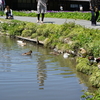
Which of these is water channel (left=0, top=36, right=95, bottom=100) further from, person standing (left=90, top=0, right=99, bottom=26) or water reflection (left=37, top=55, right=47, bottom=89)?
person standing (left=90, top=0, right=99, bottom=26)

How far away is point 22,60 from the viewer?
12.7 m

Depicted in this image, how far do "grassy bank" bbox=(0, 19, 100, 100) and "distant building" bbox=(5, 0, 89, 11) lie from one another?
26.2 m

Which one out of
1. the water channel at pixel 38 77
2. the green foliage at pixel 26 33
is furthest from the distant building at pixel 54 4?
the water channel at pixel 38 77

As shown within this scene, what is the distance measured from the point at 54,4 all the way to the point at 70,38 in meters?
33.1

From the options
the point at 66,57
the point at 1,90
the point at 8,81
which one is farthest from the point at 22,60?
the point at 1,90

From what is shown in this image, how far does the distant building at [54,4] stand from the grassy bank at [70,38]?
26.2 meters

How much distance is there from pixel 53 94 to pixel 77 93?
0.49 m

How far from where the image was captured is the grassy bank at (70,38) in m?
10.7

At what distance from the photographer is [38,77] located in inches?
399

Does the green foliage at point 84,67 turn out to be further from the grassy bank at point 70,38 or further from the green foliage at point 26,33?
the green foliage at point 26,33

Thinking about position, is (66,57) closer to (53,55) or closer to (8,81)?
(53,55)

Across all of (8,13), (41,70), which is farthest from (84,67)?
(8,13)

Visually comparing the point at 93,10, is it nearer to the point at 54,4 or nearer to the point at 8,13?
the point at 8,13

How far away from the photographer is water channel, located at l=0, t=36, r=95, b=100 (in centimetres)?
848
